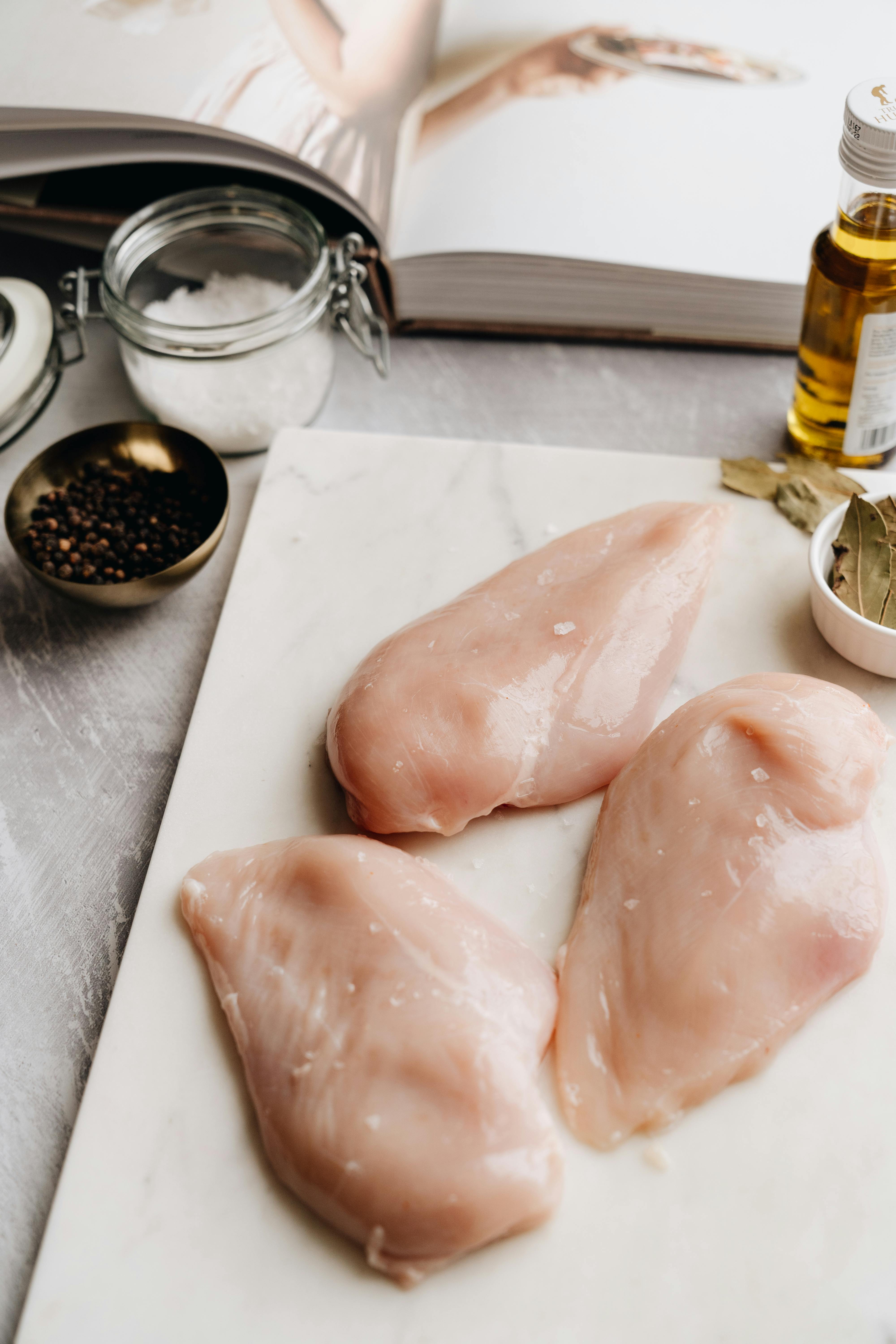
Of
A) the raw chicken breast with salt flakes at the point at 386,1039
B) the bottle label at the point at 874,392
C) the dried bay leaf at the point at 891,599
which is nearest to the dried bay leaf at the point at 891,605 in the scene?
the dried bay leaf at the point at 891,599

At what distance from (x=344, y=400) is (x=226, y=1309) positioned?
4.08ft

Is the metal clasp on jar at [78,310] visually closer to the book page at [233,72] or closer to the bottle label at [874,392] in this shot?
the book page at [233,72]

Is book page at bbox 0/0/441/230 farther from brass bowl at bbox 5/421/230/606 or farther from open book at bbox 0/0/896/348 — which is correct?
brass bowl at bbox 5/421/230/606

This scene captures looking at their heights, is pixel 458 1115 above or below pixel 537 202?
below

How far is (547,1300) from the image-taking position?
2.77 ft

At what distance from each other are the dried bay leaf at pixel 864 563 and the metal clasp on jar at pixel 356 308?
736mm

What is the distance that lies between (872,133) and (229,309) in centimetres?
89

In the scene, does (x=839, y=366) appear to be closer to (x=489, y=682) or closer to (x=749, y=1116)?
(x=489, y=682)

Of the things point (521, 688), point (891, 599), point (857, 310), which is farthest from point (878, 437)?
point (521, 688)

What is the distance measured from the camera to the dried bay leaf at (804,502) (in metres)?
1.33

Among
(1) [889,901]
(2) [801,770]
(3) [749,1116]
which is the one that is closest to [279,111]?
(2) [801,770]

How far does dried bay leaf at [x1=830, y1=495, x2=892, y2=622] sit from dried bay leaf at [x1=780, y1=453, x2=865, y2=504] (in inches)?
6.5

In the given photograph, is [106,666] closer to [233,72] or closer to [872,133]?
[233,72]

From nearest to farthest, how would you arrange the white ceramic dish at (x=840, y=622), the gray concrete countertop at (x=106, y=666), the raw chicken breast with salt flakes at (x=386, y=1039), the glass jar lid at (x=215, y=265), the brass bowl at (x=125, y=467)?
1. the raw chicken breast with salt flakes at (x=386, y=1039)
2. the gray concrete countertop at (x=106, y=666)
3. the white ceramic dish at (x=840, y=622)
4. the brass bowl at (x=125, y=467)
5. the glass jar lid at (x=215, y=265)
